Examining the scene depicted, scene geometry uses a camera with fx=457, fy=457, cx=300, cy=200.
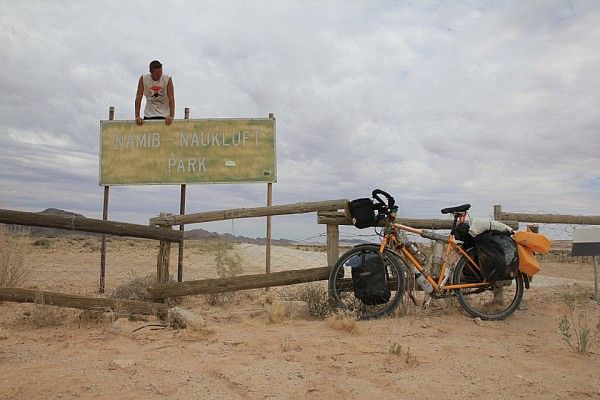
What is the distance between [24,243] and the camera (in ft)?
24.5

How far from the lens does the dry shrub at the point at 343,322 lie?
16.4 feet

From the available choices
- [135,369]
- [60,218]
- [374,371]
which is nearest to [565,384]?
[374,371]

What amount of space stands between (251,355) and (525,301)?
456 centimetres

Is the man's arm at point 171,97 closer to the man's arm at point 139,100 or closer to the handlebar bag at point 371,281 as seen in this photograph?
the man's arm at point 139,100

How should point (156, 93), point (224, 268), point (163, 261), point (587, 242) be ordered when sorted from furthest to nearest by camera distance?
1. point (156, 93)
2. point (224, 268)
3. point (587, 242)
4. point (163, 261)

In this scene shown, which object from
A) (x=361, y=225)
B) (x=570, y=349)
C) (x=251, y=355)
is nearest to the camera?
(x=251, y=355)

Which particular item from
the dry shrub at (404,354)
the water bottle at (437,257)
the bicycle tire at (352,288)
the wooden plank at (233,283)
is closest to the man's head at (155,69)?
the wooden plank at (233,283)

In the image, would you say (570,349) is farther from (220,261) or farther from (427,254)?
(220,261)

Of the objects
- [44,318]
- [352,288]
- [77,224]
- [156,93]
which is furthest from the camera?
[156,93]

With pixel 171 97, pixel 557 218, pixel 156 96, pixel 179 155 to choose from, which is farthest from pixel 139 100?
pixel 557 218

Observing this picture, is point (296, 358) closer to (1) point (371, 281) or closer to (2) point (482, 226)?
(1) point (371, 281)

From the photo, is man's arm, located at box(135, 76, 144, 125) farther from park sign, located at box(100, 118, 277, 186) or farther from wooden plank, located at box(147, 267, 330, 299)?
wooden plank, located at box(147, 267, 330, 299)

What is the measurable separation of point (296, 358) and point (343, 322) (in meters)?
1.14

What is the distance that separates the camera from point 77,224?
5.60 metres
